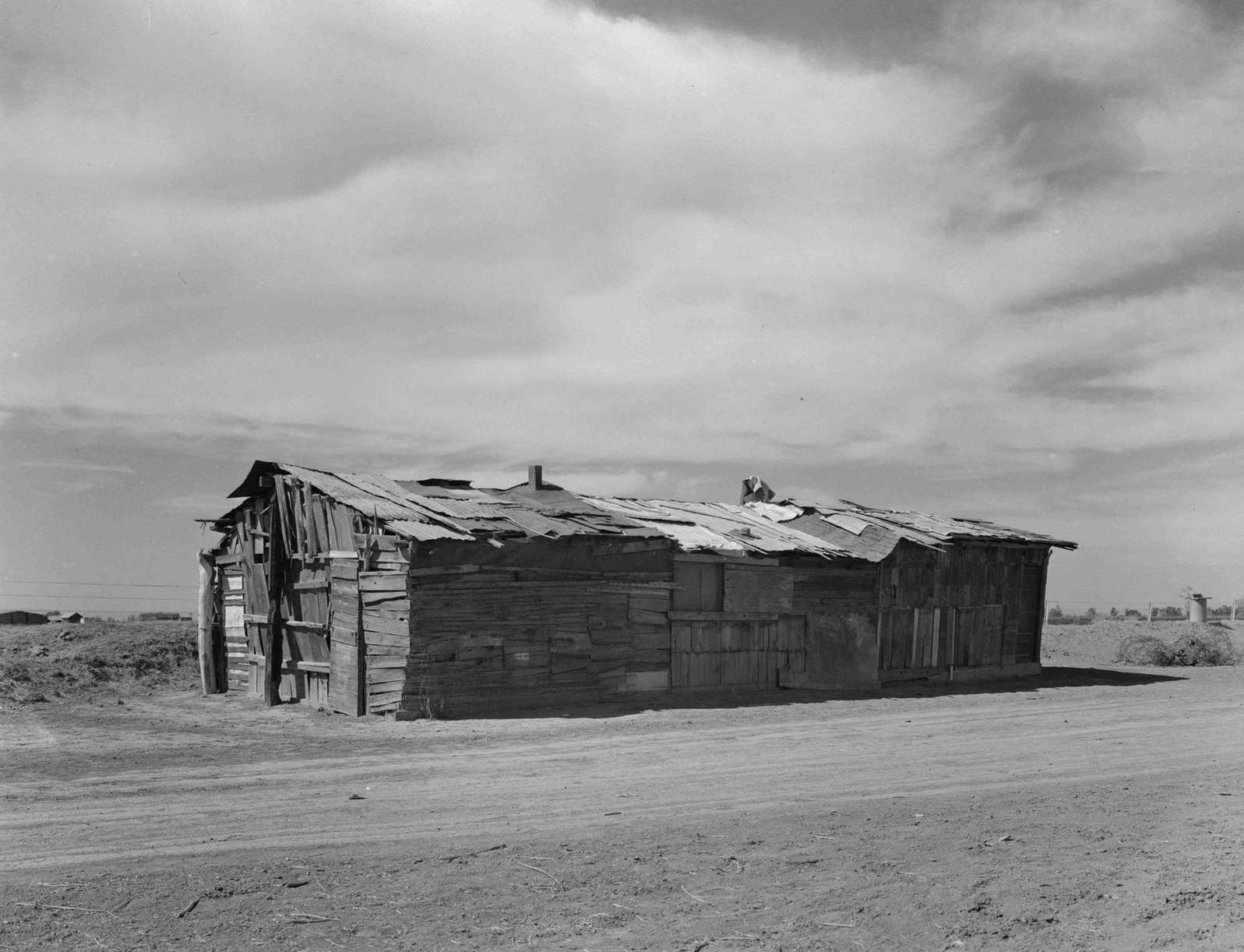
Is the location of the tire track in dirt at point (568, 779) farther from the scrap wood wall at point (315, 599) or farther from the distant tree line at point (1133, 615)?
the distant tree line at point (1133, 615)

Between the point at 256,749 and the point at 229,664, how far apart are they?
11703 mm

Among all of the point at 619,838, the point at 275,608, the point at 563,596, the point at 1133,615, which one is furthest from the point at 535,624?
the point at 1133,615

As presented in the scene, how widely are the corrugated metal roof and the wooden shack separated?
7cm

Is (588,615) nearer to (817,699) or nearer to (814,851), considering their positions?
(817,699)

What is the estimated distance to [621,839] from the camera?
931cm

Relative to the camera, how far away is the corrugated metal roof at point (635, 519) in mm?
19891

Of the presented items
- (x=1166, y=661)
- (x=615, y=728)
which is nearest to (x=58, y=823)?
(x=615, y=728)

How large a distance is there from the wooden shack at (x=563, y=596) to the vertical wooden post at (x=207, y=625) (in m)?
0.06

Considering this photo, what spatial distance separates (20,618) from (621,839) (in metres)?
36.2

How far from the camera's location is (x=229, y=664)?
85.4ft

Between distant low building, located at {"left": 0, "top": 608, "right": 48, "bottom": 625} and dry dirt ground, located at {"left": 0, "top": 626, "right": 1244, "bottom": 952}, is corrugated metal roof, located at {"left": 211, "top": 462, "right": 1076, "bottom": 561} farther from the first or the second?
distant low building, located at {"left": 0, "top": 608, "right": 48, "bottom": 625}

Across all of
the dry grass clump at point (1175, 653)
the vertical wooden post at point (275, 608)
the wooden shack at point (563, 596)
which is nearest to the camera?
the wooden shack at point (563, 596)

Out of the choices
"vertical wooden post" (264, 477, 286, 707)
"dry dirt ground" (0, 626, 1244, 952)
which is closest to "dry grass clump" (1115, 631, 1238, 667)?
"dry dirt ground" (0, 626, 1244, 952)

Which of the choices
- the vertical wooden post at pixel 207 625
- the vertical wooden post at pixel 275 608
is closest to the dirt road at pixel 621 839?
the vertical wooden post at pixel 275 608
